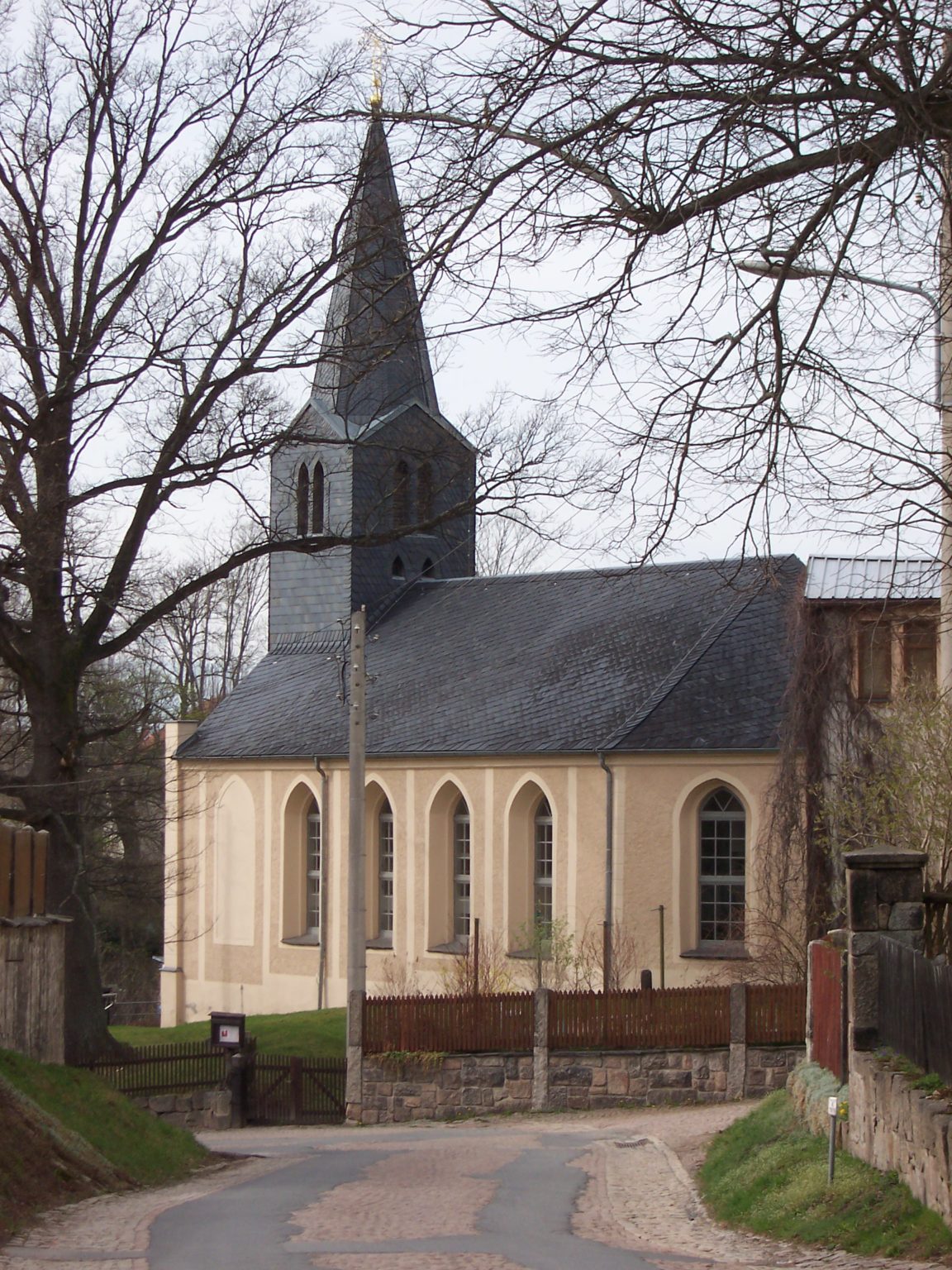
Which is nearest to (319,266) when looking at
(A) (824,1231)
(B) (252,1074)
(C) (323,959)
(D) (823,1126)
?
(B) (252,1074)

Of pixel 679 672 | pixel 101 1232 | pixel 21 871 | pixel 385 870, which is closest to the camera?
pixel 101 1232

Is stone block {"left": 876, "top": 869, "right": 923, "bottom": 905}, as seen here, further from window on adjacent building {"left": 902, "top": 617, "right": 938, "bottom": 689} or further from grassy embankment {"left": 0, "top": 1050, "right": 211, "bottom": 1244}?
window on adjacent building {"left": 902, "top": 617, "right": 938, "bottom": 689}

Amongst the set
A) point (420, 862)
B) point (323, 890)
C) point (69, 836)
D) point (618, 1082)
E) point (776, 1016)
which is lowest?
point (618, 1082)

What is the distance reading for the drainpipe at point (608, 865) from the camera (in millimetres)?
29453

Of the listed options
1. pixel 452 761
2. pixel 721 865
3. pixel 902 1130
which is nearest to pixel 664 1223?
pixel 902 1130

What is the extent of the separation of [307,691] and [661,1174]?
76.1 ft

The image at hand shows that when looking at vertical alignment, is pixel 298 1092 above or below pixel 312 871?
below

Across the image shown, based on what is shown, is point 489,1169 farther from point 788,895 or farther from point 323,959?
point 323,959

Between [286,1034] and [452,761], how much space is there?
629 centimetres

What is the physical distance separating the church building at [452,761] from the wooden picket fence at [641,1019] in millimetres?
4238

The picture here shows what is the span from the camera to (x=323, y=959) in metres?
34.2

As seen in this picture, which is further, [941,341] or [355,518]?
[355,518]

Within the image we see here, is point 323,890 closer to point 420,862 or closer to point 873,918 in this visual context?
point 420,862

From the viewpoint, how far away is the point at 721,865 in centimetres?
2995
